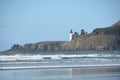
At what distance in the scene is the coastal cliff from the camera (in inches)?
4012

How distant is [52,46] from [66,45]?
3.82 meters

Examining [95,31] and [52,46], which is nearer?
[52,46]

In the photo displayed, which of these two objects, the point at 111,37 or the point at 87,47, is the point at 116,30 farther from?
the point at 87,47

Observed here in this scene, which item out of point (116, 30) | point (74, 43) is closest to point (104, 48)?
point (74, 43)

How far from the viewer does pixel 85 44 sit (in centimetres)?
10819

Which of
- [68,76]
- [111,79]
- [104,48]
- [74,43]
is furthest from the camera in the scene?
[74,43]

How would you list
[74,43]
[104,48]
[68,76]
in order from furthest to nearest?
[74,43]
[104,48]
[68,76]

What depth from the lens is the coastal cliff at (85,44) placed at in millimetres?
101906

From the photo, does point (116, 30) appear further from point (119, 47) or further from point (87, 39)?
point (119, 47)

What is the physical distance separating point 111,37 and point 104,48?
12408 mm

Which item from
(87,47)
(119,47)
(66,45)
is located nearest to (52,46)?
(66,45)

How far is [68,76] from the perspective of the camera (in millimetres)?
26406

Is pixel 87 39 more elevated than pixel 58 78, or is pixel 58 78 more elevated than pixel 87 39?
pixel 87 39

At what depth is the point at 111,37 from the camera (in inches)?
4451
